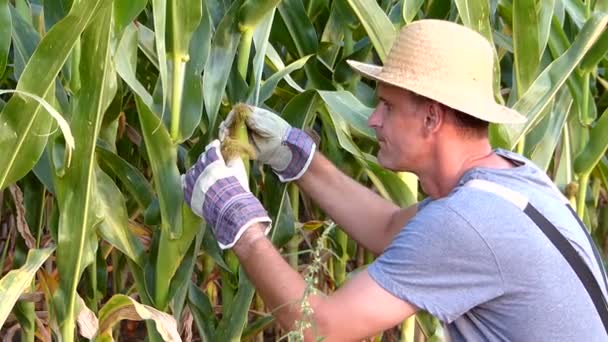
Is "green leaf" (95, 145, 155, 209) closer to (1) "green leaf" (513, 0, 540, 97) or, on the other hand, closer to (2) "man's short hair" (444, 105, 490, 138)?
(2) "man's short hair" (444, 105, 490, 138)

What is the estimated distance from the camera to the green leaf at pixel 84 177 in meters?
1.49

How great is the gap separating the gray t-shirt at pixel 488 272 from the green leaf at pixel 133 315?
31 cm

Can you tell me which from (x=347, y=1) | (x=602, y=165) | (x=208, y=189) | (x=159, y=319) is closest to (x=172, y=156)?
(x=208, y=189)

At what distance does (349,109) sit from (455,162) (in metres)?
0.34

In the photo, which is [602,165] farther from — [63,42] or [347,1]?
[63,42]

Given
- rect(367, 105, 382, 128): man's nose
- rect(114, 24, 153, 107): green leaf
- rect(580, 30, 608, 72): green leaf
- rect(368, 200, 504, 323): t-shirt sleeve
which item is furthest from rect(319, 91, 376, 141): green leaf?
rect(580, 30, 608, 72): green leaf

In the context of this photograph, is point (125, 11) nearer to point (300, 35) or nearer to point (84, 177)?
point (84, 177)

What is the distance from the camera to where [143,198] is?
71.5 inches

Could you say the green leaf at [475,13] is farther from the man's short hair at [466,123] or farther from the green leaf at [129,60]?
the green leaf at [129,60]

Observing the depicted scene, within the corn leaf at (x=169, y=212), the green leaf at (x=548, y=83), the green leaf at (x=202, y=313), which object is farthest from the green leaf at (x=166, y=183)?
the green leaf at (x=548, y=83)

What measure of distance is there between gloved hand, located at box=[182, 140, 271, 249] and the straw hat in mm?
258

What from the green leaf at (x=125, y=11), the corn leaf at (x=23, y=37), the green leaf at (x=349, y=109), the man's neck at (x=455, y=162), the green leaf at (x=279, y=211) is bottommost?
the green leaf at (x=279, y=211)

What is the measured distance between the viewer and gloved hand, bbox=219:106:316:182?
1772 mm

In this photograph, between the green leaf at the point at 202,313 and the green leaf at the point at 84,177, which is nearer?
the green leaf at the point at 84,177
